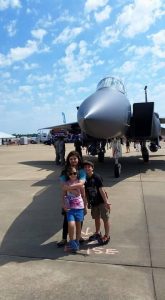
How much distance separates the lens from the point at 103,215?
4824mm

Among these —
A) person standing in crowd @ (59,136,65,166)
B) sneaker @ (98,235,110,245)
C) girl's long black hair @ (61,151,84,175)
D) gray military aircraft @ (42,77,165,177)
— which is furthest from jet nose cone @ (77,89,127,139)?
person standing in crowd @ (59,136,65,166)

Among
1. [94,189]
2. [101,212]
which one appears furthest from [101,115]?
[101,212]

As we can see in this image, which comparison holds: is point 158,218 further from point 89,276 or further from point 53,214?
point 89,276

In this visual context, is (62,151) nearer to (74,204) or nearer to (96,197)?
(96,197)

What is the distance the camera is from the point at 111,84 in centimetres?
1238

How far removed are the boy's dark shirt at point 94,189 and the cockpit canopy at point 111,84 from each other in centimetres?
775

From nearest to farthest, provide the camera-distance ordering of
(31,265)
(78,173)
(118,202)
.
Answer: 1. (31,265)
2. (78,173)
3. (118,202)

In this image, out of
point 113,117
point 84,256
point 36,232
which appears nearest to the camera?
point 84,256

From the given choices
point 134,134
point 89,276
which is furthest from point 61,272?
point 134,134

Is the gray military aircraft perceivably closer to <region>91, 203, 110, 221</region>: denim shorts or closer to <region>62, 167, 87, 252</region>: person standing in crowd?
<region>91, 203, 110, 221</region>: denim shorts

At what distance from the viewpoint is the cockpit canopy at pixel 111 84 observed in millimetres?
12281

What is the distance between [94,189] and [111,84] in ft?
26.9

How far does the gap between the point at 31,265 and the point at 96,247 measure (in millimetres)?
1006

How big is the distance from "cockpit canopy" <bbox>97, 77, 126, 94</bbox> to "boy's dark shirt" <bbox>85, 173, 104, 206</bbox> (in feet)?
25.4
